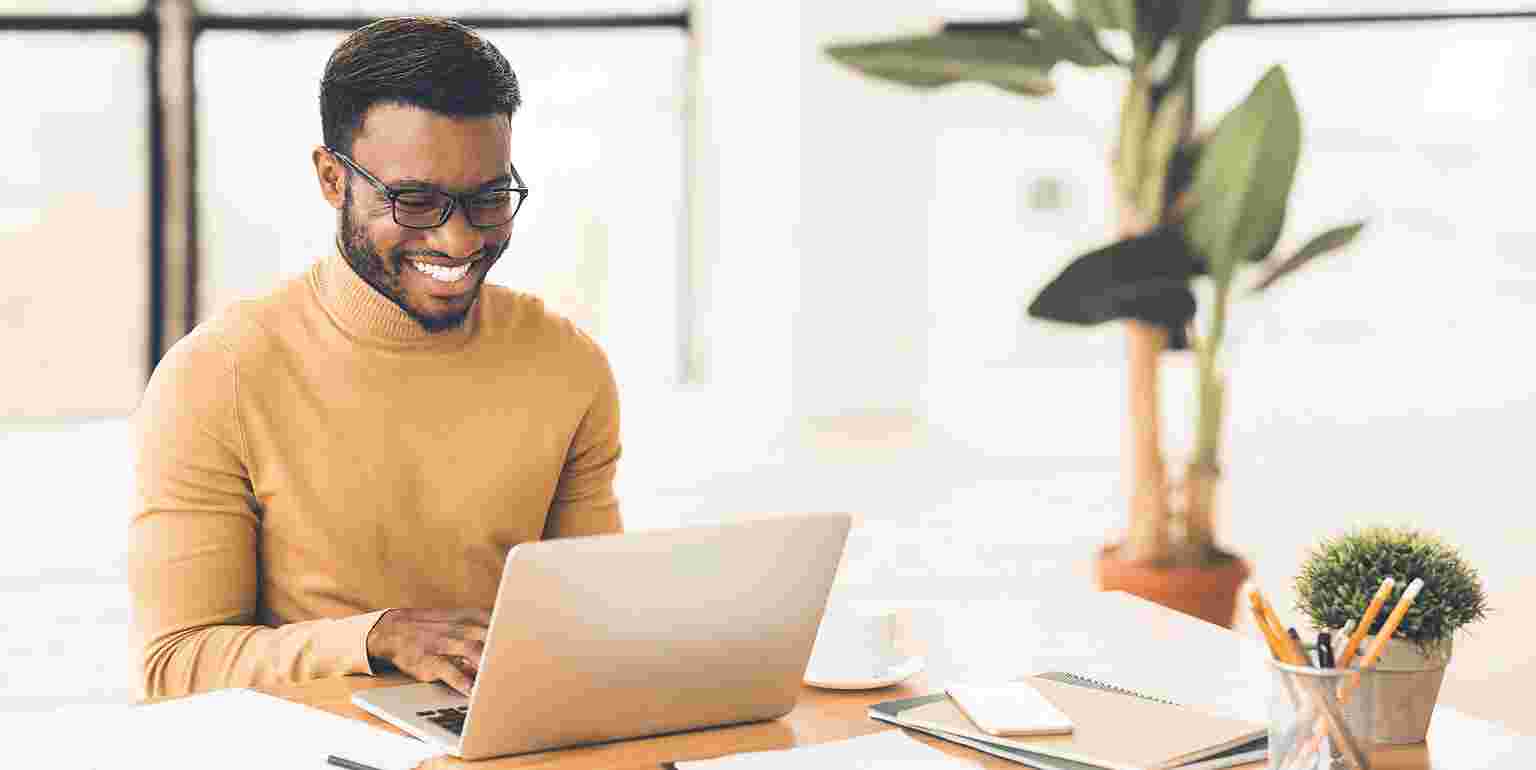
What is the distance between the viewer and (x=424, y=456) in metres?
1.88

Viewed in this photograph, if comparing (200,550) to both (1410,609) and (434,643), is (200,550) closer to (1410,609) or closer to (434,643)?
(434,643)

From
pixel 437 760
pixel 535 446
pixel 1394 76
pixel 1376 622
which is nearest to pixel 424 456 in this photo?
pixel 535 446

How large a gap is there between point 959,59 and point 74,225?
2.90 m

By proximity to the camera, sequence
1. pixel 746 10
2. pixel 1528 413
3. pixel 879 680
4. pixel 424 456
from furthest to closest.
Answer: pixel 1528 413 < pixel 746 10 < pixel 424 456 < pixel 879 680

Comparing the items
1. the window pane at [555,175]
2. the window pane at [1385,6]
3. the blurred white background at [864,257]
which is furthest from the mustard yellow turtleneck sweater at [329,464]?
the window pane at [1385,6]

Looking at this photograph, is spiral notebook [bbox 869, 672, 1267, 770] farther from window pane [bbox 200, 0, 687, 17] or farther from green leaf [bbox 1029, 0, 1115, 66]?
window pane [bbox 200, 0, 687, 17]

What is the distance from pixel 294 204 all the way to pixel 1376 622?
4.25 metres

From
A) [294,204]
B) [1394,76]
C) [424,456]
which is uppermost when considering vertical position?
[1394,76]

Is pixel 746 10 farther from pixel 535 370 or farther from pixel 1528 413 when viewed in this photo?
pixel 535 370

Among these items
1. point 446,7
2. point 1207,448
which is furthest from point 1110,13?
point 446,7

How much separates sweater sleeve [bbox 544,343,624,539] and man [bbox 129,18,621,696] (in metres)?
0.04

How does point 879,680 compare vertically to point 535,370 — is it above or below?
below

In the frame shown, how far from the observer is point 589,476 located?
6.67 ft

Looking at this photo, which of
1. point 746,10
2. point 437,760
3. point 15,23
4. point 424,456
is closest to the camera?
point 437,760
